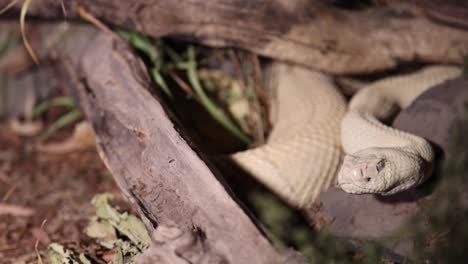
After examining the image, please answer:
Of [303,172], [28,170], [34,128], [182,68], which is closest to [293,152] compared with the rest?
[303,172]

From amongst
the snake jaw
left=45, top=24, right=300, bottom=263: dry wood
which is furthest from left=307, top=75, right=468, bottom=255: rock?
left=45, top=24, right=300, bottom=263: dry wood

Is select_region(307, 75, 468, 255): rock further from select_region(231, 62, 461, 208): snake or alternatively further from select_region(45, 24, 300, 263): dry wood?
select_region(45, 24, 300, 263): dry wood

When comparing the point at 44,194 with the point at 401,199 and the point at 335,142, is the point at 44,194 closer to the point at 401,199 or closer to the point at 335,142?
the point at 335,142

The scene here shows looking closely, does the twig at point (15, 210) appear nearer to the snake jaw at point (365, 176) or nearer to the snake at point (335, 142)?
the snake at point (335, 142)

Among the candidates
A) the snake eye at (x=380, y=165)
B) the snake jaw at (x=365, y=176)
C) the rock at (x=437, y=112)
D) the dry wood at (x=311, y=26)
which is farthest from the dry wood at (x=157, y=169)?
the rock at (x=437, y=112)

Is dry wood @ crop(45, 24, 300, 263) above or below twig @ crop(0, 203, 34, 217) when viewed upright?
above
